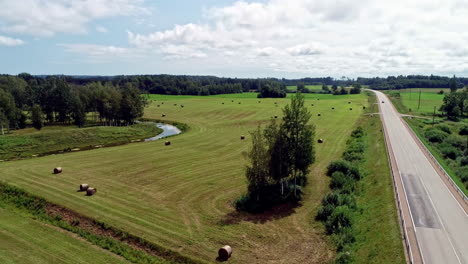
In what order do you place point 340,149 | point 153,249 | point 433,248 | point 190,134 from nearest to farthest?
point 433,248 < point 153,249 < point 340,149 < point 190,134

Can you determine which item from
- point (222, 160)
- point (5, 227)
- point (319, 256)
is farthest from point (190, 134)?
point (319, 256)

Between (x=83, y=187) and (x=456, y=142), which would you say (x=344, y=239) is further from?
(x=456, y=142)

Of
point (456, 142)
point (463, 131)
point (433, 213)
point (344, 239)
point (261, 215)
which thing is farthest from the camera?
point (463, 131)

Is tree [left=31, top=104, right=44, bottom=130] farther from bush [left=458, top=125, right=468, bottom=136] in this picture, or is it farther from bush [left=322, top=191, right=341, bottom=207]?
bush [left=458, top=125, right=468, bottom=136]

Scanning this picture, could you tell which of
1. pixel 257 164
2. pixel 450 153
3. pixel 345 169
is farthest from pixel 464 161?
Answer: pixel 257 164

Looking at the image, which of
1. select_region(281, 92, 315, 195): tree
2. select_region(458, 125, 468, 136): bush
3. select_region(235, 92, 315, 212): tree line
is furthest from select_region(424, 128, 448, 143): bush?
select_region(281, 92, 315, 195): tree

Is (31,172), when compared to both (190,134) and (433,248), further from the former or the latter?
(433,248)
